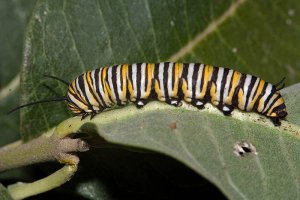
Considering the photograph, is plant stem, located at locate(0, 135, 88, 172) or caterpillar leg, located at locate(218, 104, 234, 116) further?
caterpillar leg, located at locate(218, 104, 234, 116)

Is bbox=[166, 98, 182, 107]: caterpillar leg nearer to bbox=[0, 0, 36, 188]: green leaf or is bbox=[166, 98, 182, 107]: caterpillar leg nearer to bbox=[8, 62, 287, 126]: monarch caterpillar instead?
bbox=[8, 62, 287, 126]: monarch caterpillar

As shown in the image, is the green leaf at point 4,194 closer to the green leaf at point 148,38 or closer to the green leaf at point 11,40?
the green leaf at point 148,38

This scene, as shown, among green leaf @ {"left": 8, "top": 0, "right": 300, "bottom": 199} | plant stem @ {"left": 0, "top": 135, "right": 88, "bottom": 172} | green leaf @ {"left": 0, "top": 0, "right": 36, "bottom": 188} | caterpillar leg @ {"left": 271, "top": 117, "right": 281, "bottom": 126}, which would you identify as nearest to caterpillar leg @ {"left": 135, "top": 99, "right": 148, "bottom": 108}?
green leaf @ {"left": 8, "top": 0, "right": 300, "bottom": 199}

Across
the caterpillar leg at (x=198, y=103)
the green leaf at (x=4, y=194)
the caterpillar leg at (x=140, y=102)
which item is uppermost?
the caterpillar leg at (x=140, y=102)

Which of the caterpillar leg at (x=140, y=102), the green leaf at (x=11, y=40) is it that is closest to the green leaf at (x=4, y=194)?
the caterpillar leg at (x=140, y=102)

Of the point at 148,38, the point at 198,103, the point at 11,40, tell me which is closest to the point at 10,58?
the point at 11,40

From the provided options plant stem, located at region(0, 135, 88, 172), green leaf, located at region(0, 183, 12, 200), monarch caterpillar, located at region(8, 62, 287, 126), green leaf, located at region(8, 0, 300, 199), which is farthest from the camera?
monarch caterpillar, located at region(8, 62, 287, 126)
